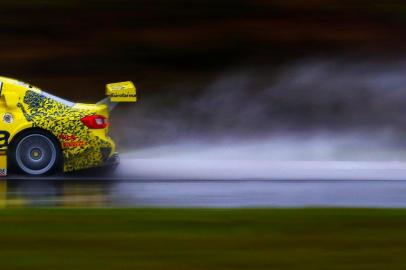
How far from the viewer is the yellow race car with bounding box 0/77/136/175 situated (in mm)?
12977

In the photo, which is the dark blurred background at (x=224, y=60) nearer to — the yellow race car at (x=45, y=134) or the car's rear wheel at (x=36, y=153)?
the yellow race car at (x=45, y=134)

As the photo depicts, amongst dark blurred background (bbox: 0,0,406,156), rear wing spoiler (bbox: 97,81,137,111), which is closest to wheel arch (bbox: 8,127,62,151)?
rear wing spoiler (bbox: 97,81,137,111)

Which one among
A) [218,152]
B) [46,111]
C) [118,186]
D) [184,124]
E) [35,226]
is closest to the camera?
[35,226]

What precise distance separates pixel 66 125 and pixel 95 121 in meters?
0.43

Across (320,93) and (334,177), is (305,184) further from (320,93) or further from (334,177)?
(320,93)

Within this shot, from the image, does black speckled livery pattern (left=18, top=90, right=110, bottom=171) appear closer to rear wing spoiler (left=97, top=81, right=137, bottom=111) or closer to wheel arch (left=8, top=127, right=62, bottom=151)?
wheel arch (left=8, top=127, right=62, bottom=151)

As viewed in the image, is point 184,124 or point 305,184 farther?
point 184,124

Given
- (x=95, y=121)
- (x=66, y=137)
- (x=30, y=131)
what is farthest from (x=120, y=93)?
(x=30, y=131)

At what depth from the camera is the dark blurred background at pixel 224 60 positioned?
19453 millimetres

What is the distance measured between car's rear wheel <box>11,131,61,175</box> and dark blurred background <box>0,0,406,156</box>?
18.6 feet

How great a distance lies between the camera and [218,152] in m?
16.8

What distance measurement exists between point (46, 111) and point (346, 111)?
824cm

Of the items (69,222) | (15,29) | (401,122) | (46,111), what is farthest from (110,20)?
(69,222)

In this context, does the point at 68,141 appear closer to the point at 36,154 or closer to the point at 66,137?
the point at 66,137
